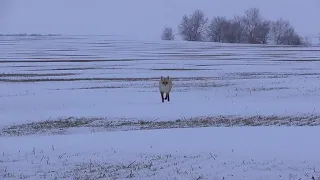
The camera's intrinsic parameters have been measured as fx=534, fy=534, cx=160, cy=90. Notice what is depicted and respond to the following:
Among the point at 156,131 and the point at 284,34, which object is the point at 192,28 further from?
the point at 156,131

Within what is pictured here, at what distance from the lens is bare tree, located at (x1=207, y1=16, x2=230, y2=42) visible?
476 feet

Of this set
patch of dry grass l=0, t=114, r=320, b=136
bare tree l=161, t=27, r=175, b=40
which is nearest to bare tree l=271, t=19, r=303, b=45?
bare tree l=161, t=27, r=175, b=40

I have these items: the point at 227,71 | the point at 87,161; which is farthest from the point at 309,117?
the point at 227,71

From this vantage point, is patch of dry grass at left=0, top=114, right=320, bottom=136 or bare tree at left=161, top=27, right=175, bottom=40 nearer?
patch of dry grass at left=0, top=114, right=320, bottom=136

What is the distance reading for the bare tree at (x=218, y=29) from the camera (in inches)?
5718

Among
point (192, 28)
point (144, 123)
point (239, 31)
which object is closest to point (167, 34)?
point (192, 28)

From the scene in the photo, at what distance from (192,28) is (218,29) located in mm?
21403

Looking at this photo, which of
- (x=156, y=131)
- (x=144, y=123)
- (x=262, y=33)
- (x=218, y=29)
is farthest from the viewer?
(x=218, y=29)

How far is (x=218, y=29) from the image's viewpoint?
149 metres

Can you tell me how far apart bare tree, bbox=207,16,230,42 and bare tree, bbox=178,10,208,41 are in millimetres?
7640

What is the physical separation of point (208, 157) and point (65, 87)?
20.8 m

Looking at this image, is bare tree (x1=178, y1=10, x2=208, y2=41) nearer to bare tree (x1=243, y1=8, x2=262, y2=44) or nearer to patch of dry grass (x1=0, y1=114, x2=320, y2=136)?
bare tree (x1=243, y1=8, x2=262, y2=44)

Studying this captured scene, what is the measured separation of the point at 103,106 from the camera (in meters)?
20.6

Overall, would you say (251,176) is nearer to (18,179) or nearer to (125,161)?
(125,161)
